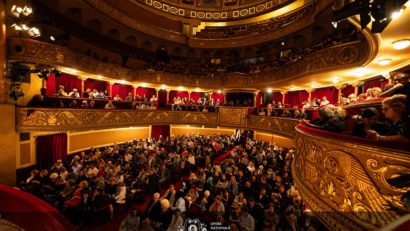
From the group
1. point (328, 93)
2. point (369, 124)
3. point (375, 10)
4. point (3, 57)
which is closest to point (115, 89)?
point (3, 57)

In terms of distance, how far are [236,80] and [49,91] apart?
12066 millimetres

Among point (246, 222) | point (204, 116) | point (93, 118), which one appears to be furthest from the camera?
point (204, 116)

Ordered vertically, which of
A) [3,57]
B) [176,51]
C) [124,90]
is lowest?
[124,90]

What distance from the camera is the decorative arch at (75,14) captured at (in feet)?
37.6

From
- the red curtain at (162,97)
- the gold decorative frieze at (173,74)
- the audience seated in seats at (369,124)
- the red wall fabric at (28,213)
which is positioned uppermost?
the gold decorative frieze at (173,74)

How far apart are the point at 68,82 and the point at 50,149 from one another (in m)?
4.23

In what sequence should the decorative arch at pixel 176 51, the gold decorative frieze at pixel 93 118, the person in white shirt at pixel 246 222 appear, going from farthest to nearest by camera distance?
the decorative arch at pixel 176 51 < the gold decorative frieze at pixel 93 118 < the person in white shirt at pixel 246 222

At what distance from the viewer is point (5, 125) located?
6.45 metres

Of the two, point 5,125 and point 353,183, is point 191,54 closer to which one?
point 5,125

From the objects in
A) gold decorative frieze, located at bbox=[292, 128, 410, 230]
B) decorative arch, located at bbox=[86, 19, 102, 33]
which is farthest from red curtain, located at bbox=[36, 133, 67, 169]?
gold decorative frieze, located at bbox=[292, 128, 410, 230]

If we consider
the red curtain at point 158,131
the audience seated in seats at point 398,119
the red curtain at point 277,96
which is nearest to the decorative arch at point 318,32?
the red curtain at point 277,96

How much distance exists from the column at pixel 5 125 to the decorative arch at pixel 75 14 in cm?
528

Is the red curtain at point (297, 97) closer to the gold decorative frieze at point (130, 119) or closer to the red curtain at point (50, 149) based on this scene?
the gold decorative frieze at point (130, 119)

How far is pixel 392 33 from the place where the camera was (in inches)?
150
